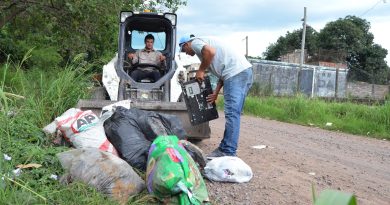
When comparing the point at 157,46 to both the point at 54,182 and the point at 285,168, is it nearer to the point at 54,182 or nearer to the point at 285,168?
the point at 285,168

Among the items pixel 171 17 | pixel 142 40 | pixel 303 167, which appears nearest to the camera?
pixel 303 167

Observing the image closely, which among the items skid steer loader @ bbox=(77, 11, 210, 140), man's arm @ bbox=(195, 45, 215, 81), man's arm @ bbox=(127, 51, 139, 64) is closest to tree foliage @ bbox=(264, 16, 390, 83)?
skid steer loader @ bbox=(77, 11, 210, 140)

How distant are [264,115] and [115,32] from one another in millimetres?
4739

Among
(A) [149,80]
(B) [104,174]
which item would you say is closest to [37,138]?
(B) [104,174]

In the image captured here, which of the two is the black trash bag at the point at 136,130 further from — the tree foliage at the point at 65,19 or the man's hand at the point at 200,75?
the tree foliage at the point at 65,19

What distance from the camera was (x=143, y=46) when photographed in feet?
26.7

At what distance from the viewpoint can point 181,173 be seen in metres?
3.52

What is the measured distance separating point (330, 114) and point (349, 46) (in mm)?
29305

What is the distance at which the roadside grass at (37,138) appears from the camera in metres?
3.12

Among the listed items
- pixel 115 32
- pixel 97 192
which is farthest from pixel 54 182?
pixel 115 32

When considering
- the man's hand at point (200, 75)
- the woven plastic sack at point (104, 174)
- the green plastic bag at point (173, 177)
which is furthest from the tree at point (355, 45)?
the woven plastic sack at point (104, 174)

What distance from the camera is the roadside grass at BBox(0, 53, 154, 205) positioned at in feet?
10.2

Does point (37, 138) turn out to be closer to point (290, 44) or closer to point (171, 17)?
point (171, 17)

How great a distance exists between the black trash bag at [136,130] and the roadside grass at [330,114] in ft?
19.2
